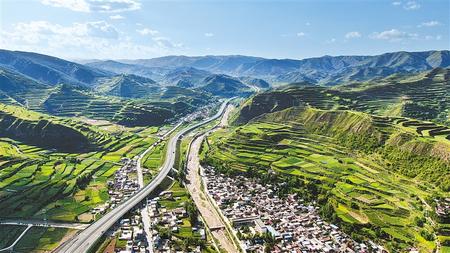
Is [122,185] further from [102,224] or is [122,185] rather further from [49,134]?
[49,134]

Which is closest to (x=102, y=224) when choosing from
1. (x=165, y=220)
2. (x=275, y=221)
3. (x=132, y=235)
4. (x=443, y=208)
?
(x=132, y=235)

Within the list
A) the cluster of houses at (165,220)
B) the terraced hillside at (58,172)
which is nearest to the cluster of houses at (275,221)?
the cluster of houses at (165,220)

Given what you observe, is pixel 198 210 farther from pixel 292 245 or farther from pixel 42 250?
pixel 42 250

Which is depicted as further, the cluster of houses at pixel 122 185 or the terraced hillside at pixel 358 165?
the cluster of houses at pixel 122 185

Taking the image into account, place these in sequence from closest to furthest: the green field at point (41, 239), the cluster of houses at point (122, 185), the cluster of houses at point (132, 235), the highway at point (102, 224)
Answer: the cluster of houses at point (132, 235) → the highway at point (102, 224) → the green field at point (41, 239) → the cluster of houses at point (122, 185)

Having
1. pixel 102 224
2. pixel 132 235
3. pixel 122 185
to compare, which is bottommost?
pixel 132 235

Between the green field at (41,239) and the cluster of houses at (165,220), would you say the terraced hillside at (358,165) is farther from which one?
the green field at (41,239)

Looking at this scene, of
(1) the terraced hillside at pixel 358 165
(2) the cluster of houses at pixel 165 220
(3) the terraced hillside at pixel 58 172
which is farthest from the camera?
(3) the terraced hillside at pixel 58 172

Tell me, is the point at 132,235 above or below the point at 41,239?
below

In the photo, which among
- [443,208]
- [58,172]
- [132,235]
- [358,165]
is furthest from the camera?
[58,172]
